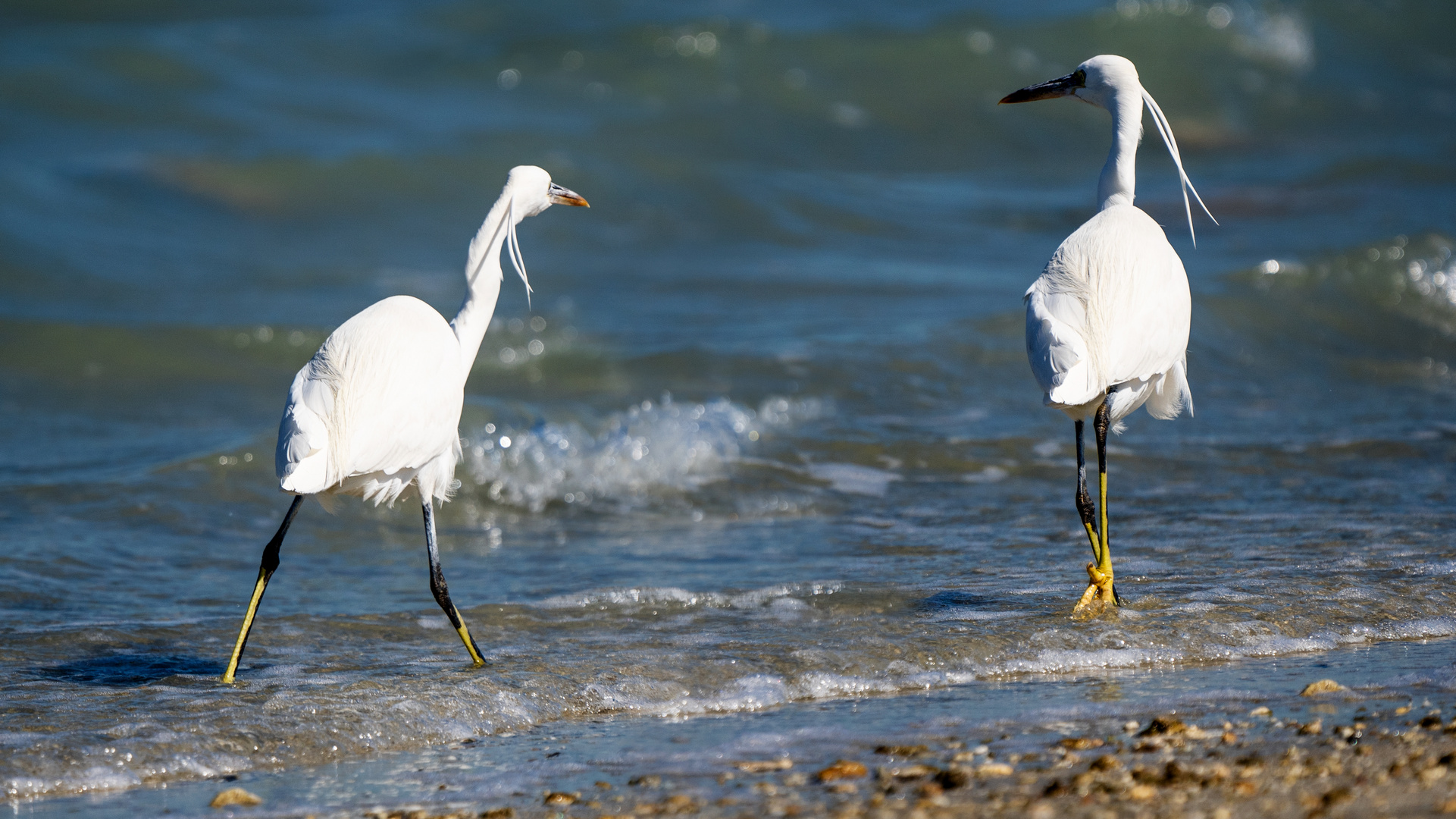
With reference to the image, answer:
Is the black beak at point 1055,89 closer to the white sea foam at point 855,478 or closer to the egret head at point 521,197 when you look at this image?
the egret head at point 521,197

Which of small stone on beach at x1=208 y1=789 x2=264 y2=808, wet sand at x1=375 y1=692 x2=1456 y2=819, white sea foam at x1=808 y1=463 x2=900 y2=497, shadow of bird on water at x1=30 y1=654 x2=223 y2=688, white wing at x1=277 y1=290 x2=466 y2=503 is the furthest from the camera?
white sea foam at x1=808 y1=463 x2=900 y2=497

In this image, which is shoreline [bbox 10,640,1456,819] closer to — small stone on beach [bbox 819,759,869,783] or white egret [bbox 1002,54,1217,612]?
small stone on beach [bbox 819,759,869,783]

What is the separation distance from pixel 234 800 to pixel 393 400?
4.76ft

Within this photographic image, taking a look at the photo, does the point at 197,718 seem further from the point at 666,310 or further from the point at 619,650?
the point at 666,310

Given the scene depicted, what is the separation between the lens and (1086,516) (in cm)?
484

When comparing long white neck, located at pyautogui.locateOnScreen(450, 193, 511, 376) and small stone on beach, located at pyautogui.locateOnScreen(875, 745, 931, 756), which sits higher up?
long white neck, located at pyautogui.locateOnScreen(450, 193, 511, 376)

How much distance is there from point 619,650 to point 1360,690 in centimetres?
226

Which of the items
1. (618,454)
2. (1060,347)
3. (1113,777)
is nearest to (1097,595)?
(1060,347)

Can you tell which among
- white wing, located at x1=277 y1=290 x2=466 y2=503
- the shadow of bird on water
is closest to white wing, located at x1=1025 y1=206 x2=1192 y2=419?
white wing, located at x1=277 y1=290 x2=466 y2=503

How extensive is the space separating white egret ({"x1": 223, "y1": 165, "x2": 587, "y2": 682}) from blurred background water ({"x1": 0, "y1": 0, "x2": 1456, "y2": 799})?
605 millimetres

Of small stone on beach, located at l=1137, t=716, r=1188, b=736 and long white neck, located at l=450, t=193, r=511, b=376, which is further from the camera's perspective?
long white neck, located at l=450, t=193, r=511, b=376

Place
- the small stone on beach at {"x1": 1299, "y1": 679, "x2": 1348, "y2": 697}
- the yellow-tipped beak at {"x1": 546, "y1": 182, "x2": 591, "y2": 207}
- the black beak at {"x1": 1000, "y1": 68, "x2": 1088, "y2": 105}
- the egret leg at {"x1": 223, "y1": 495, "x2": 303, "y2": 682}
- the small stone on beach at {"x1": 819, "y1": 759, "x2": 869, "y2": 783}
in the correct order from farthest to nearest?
the black beak at {"x1": 1000, "y1": 68, "x2": 1088, "y2": 105}, the yellow-tipped beak at {"x1": 546, "y1": 182, "x2": 591, "y2": 207}, the egret leg at {"x1": 223, "y1": 495, "x2": 303, "y2": 682}, the small stone on beach at {"x1": 1299, "y1": 679, "x2": 1348, "y2": 697}, the small stone on beach at {"x1": 819, "y1": 759, "x2": 869, "y2": 783}

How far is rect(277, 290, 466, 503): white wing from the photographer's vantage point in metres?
4.24

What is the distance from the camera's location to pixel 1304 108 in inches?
813
